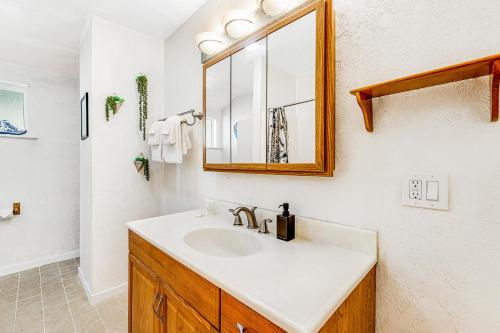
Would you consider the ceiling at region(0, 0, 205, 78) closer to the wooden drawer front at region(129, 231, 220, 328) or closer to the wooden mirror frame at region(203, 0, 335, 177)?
the wooden mirror frame at region(203, 0, 335, 177)

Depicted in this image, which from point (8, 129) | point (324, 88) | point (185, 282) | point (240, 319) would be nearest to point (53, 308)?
point (185, 282)

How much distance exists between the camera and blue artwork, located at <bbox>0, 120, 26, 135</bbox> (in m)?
2.45

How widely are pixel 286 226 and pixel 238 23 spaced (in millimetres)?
1148

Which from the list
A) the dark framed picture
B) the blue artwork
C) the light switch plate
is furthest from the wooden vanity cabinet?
the blue artwork

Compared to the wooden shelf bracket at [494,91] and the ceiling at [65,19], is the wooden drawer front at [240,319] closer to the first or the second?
the wooden shelf bracket at [494,91]

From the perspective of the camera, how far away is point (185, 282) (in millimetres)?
893

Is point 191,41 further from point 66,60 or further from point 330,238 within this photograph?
point 330,238

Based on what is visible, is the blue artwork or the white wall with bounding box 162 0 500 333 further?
the blue artwork

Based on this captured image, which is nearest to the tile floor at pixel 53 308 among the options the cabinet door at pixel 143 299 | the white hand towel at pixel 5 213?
the cabinet door at pixel 143 299

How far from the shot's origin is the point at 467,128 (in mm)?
705

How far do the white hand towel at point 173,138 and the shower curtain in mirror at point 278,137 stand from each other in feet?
2.68

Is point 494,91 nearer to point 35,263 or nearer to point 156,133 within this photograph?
point 156,133

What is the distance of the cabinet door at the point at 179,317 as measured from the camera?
0.82 metres

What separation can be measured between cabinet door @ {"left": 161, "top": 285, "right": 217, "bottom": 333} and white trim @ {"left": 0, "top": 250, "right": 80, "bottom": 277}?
2.55m
